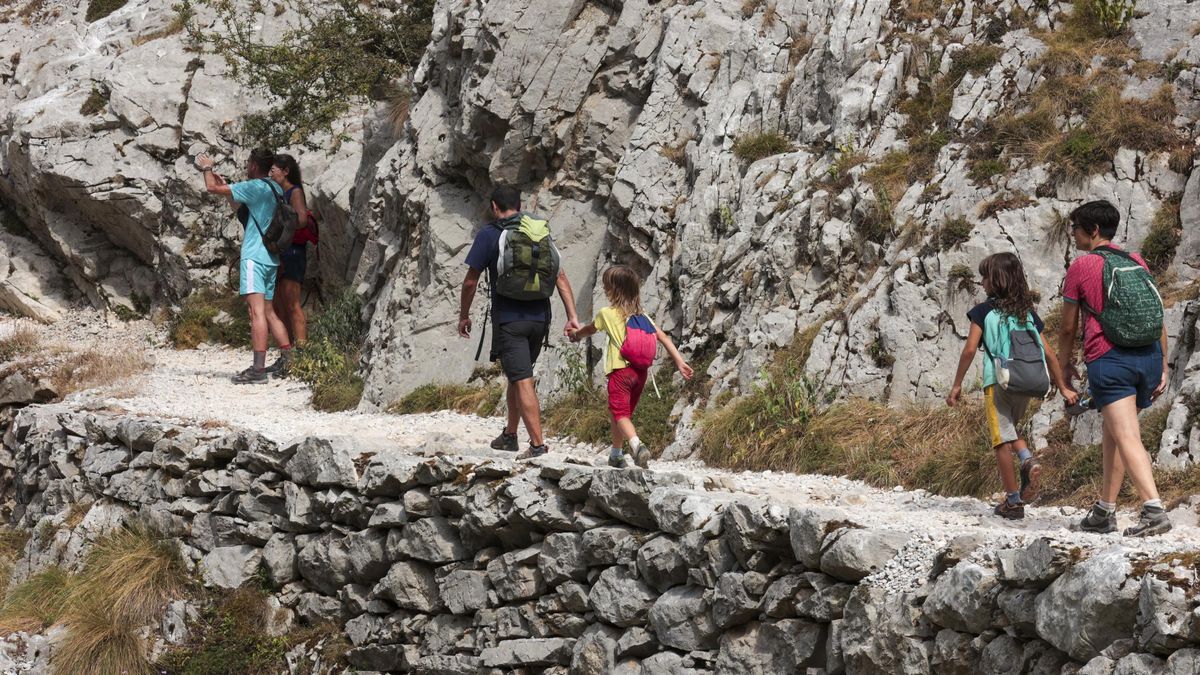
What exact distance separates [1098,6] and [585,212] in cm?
568

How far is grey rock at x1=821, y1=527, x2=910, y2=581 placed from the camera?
5473mm

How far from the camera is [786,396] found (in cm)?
913

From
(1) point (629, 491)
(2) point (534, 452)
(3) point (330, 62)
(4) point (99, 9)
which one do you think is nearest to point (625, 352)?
(2) point (534, 452)

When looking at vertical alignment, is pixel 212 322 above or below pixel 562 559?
below

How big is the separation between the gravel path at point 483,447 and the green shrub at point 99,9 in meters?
9.61

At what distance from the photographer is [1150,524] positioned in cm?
573

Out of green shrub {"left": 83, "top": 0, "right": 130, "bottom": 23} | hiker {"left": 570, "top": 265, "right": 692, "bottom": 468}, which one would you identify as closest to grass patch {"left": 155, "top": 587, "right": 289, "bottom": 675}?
hiker {"left": 570, "top": 265, "right": 692, "bottom": 468}

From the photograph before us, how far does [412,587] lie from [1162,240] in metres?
6.12

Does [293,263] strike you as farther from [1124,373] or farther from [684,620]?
[1124,373]

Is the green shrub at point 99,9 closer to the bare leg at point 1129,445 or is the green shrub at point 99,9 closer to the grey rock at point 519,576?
the grey rock at point 519,576

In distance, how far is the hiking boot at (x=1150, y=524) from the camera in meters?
5.71

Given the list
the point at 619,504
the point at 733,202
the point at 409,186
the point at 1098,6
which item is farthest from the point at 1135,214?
the point at 409,186

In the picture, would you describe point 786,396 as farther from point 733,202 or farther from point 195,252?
point 195,252

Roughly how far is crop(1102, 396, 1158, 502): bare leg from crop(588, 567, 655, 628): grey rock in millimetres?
2538
